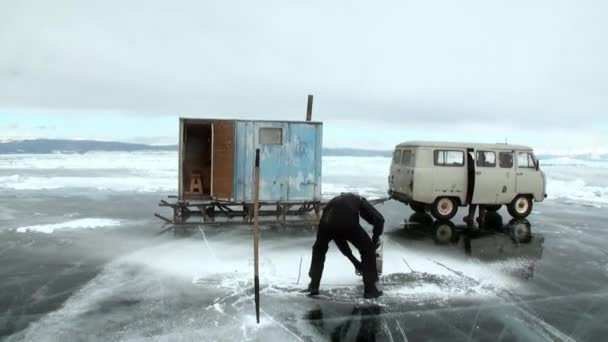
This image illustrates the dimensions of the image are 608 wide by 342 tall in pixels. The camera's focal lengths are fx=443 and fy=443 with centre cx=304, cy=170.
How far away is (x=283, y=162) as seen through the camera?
39.4 ft

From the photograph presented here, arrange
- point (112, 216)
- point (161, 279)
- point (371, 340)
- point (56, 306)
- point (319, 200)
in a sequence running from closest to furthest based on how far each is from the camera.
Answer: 1. point (371, 340)
2. point (56, 306)
3. point (161, 279)
4. point (319, 200)
5. point (112, 216)

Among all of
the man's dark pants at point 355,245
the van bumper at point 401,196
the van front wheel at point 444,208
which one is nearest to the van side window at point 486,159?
the van front wheel at point 444,208

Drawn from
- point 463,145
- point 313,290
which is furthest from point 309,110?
point 313,290

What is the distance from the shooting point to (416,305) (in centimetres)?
615

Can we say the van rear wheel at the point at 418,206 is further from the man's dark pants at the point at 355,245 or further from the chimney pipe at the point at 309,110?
the man's dark pants at the point at 355,245

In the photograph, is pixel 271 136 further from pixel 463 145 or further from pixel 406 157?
pixel 463 145

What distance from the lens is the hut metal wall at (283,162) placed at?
11.8 m

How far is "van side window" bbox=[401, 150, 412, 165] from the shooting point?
13.6 meters

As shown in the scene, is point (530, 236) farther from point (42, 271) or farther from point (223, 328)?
point (42, 271)

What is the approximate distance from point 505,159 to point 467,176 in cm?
136

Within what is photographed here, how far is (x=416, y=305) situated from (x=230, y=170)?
269 inches

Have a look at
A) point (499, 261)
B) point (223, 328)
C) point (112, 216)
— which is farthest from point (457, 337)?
point (112, 216)

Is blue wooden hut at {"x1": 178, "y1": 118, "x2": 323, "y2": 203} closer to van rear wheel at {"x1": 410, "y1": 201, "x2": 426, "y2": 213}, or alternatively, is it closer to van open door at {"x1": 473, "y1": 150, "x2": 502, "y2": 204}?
van rear wheel at {"x1": 410, "y1": 201, "x2": 426, "y2": 213}

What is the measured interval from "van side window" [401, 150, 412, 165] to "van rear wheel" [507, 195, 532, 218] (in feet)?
11.4
